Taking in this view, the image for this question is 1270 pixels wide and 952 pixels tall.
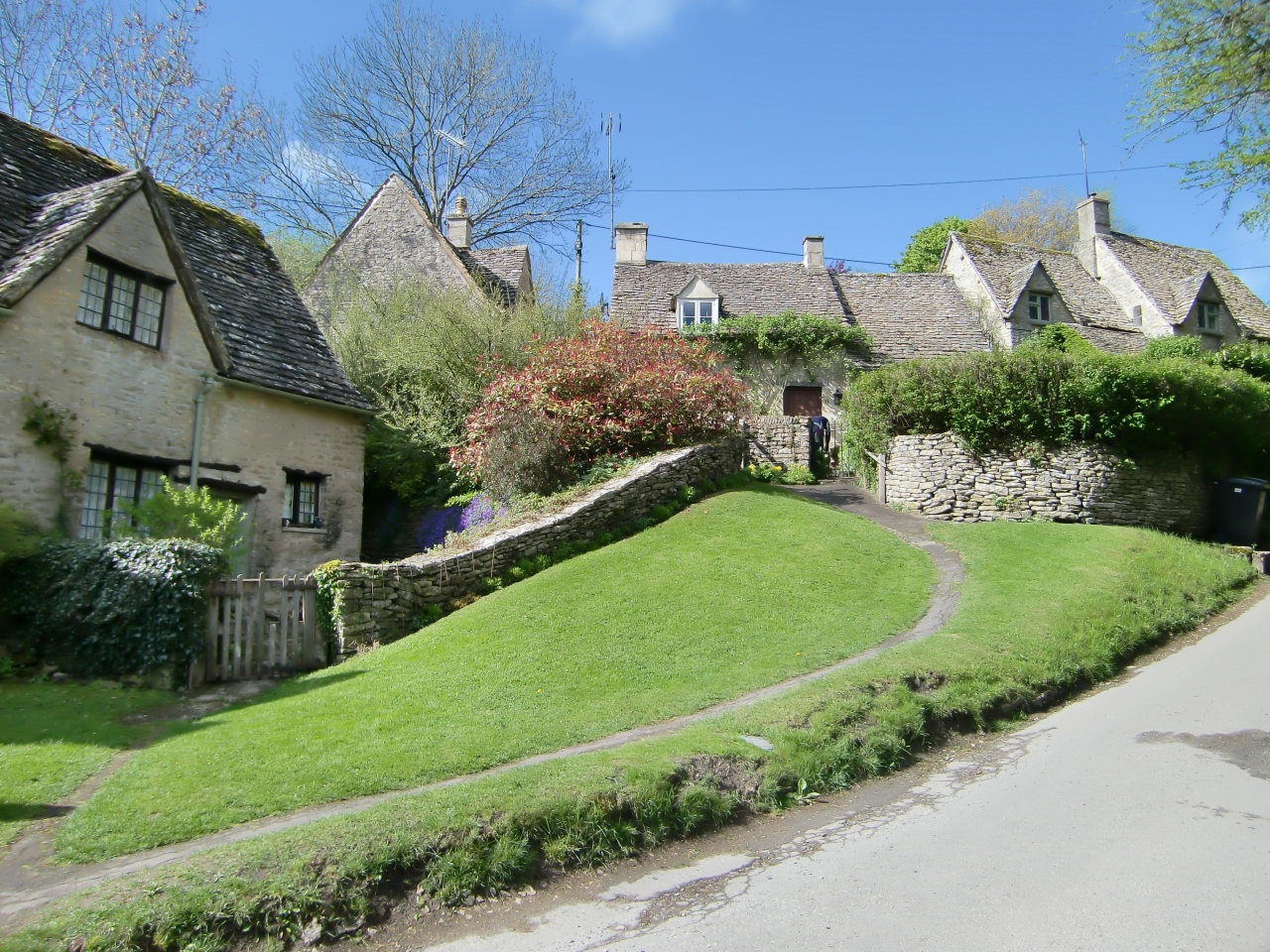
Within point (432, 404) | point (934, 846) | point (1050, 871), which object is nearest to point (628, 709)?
point (934, 846)

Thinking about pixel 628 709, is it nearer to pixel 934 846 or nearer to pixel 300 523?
pixel 934 846

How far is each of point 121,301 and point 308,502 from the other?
505 centimetres

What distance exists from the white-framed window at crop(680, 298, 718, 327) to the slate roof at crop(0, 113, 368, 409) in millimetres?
16278

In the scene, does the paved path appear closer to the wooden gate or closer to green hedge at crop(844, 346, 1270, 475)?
the wooden gate

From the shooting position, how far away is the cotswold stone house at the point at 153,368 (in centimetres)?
1281

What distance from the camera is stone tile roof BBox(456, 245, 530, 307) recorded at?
29.5 meters

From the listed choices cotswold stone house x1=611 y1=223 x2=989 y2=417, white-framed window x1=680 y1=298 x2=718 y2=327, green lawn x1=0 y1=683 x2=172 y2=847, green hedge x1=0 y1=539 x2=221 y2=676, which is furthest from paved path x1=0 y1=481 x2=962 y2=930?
white-framed window x1=680 y1=298 x2=718 y2=327

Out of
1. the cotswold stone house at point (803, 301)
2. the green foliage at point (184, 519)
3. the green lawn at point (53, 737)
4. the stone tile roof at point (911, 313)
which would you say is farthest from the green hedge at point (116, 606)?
the stone tile roof at point (911, 313)

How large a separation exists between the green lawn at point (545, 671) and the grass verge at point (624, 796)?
806 mm

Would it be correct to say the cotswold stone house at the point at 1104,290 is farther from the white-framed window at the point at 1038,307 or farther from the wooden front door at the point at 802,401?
the wooden front door at the point at 802,401

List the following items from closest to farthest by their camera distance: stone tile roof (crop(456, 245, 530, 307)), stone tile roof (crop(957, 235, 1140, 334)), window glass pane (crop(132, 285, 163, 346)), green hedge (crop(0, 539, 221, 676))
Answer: green hedge (crop(0, 539, 221, 676)), window glass pane (crop(132, 285, 163, 346)), stone tile roof (crop(456, 245, 530, 307)), stone tile roof (crop(957, 235, 1140, 334))

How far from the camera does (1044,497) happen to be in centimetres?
1908

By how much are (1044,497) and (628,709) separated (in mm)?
13717

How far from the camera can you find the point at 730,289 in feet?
113
